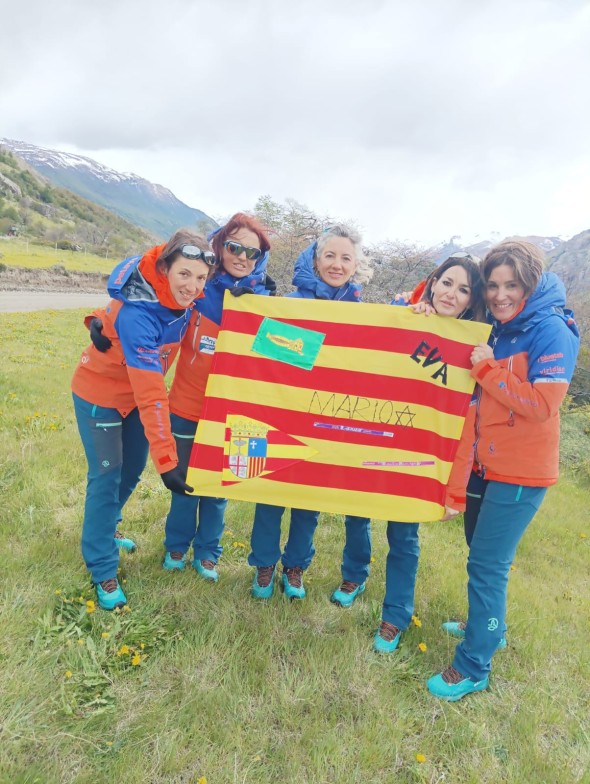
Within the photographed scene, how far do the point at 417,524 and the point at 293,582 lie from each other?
1179 mm

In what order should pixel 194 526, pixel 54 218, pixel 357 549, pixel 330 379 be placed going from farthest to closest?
1. pixel 54 218
2. pixel 194 526
3. pixel 357 549
4. pixel 330 379

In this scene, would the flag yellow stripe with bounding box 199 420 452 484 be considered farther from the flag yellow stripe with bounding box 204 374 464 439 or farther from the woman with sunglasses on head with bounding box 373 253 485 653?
the woman with sunglasses on head with bounding box 373 253 485 653

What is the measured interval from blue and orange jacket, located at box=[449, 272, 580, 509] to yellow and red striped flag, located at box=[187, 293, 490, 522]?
1.02ft

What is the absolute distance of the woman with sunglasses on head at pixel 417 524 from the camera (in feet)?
10.1

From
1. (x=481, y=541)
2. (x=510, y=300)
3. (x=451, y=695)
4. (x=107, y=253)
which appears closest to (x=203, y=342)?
(x=510, y=300)

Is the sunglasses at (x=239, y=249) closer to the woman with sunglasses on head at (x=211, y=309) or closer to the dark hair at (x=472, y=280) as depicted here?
the woman with sunglasses on head at (x=211, y=309)

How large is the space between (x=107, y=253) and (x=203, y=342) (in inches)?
2782

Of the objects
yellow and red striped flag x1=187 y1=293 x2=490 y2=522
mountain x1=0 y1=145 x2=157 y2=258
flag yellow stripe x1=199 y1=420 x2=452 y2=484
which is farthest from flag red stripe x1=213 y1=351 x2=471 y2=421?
mountain x1=0 y1=145 x2=157 y2=258

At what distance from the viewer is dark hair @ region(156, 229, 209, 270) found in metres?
2.88

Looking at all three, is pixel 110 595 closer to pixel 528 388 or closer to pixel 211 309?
pixel 211 309

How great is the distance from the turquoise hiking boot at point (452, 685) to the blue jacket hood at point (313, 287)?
2762mm

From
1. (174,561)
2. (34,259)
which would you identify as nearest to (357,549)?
(174,561)

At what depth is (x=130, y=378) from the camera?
2.89 metres

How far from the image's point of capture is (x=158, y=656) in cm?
299
